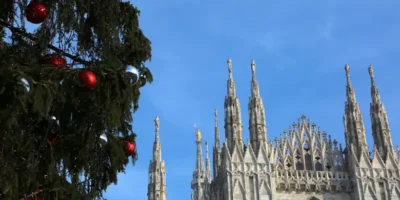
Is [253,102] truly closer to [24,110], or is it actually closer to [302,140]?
[302,140]

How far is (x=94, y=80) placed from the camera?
5250 mm

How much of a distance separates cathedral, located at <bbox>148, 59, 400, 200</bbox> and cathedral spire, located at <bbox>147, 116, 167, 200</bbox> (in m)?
4.74

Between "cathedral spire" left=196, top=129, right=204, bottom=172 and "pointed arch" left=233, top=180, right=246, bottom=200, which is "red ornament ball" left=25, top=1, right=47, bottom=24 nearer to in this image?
"pointed arch" left=233, top=180, right=246, bottom=200

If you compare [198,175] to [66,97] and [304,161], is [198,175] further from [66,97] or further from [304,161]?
Result: [66,97]

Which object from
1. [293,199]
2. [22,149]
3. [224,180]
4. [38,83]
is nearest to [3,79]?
[38,83]

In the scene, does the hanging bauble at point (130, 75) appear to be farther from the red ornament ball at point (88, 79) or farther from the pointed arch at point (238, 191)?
the pointed arch at point (238, 191)

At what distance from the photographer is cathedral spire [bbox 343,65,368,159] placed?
1109 inches

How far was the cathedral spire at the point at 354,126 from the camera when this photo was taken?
28.2 m

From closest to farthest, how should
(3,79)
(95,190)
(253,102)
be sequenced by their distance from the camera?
(3,79)
(95,190)
(253,102)

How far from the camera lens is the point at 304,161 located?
2862cm

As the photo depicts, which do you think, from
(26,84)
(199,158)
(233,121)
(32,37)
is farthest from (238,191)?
(199,158)

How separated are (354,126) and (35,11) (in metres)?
24.8

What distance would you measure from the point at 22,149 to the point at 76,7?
1.64 metres

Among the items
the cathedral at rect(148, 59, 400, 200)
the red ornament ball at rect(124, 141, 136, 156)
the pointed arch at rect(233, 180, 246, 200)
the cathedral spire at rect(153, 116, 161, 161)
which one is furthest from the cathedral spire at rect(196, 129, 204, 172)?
the red ornament ball at rect(124, 141, 136, 156)
